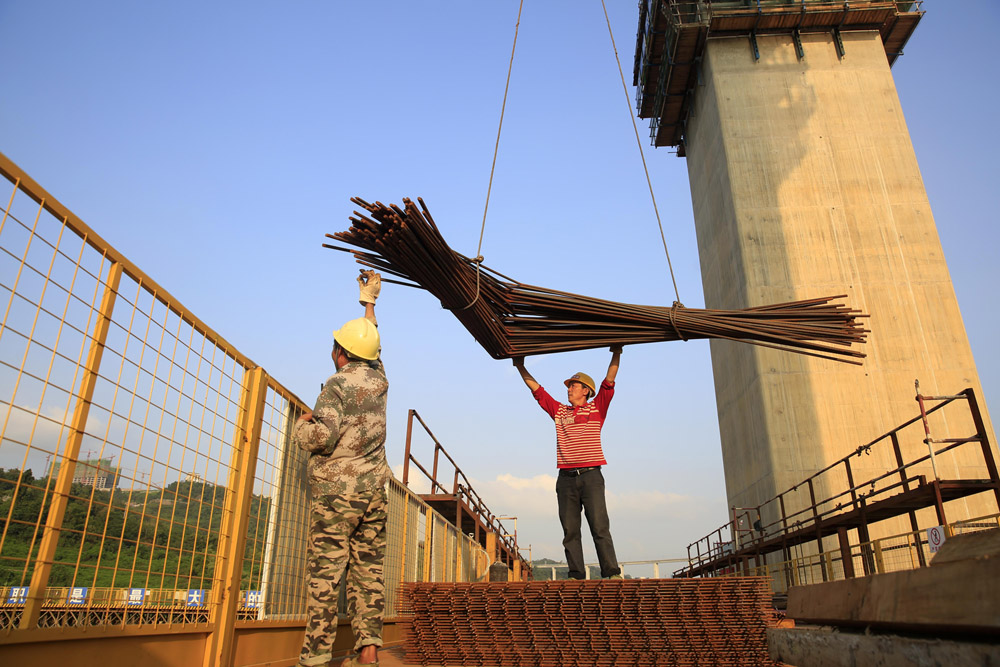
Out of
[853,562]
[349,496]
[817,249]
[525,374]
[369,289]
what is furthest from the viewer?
[817,249]

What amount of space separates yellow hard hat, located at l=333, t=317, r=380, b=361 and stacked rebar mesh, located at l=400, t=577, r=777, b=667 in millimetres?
1565

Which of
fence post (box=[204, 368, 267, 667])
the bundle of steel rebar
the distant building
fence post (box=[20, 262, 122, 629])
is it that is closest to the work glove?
the bundle of steel rebar

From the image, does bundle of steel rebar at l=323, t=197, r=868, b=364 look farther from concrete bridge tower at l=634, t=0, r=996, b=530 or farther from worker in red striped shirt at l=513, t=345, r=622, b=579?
concrete bridge tower at l=634, t=0, r=996, b=530

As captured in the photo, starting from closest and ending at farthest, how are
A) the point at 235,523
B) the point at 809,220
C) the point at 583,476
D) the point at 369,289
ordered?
1. the point at 235,523
2. the point at 369,289
3. the point at 583,476
4. the point at 809,220

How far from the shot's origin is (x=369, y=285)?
180 inches

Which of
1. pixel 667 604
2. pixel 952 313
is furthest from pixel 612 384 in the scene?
pixel 952 313

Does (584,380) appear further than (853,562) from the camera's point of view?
No

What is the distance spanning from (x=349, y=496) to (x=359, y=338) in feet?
3.17

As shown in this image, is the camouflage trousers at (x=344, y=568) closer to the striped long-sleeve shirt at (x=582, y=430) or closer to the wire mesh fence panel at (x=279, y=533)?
the wire mesh fence panel at (x=279, y=533)

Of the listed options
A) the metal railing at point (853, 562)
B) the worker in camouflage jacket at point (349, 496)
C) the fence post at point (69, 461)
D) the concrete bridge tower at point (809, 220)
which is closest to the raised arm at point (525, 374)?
the worker in camouflage jacket at point (349, 496)

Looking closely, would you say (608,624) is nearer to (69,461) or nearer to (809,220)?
(69,461)

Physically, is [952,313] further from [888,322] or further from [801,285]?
[801,285]

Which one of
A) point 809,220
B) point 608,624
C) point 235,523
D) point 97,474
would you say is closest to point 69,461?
point 97,474

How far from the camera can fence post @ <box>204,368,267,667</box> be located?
3.22m
